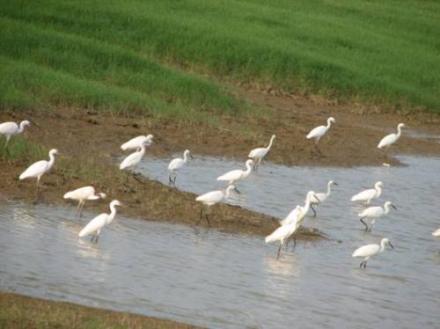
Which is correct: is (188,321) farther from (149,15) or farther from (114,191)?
(149,15)

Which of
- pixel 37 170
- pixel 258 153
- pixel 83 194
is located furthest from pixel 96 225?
pixel 258 153

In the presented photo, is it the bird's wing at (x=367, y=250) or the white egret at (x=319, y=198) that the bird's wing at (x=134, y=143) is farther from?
the bird's wing at (x=367, y=250)

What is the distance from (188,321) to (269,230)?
Result: 4.59m

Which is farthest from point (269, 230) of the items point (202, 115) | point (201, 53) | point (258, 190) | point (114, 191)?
point (201, 53)

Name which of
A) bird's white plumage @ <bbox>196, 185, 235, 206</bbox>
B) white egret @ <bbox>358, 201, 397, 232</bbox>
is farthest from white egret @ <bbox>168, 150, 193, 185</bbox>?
white egret @ <bbox>358, 201, 397, 232</bbox>

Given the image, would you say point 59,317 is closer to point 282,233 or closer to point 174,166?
point 282,233

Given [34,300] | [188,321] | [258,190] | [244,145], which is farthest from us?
[244,145]

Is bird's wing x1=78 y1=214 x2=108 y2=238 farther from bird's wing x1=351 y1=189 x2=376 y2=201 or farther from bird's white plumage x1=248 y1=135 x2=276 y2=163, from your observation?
bird's white plumage x1=248 y1=135 x2=276 y2=163

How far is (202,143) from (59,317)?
37.6 feet

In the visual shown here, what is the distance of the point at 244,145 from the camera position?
2111 centimetres

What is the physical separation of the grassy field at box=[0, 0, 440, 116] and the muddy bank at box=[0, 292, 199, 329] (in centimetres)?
990

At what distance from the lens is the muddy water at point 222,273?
1106cm

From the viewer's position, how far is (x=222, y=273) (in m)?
12.8

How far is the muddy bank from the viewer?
8906mm
